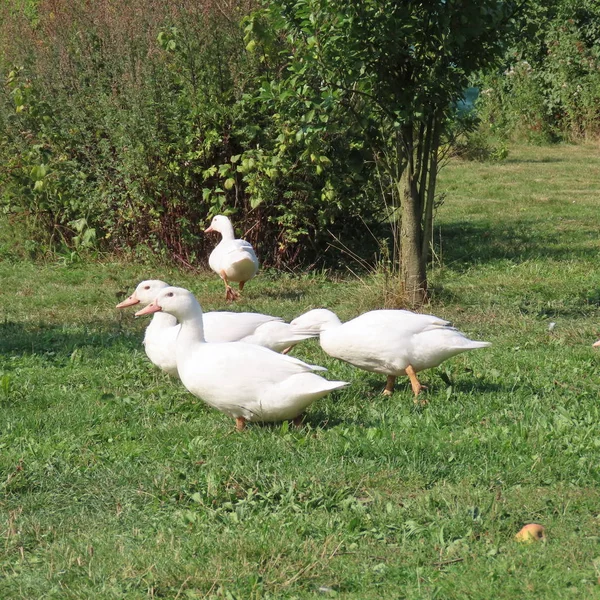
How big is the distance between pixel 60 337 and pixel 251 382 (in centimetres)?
334

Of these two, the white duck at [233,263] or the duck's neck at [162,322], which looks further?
the white duck at [233,263]

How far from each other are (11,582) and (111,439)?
166 cm

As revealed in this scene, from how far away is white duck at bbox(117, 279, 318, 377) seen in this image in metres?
6.22

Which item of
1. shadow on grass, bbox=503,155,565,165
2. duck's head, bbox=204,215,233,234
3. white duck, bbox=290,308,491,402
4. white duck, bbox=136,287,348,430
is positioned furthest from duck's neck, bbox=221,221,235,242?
shadow on grass, bbox=503,155,565,165

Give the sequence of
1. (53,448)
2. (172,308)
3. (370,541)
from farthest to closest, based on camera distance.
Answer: (172,308)
(53,448)
(370,541)

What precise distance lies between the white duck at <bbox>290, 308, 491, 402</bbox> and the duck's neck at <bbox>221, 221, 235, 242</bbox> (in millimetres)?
4339

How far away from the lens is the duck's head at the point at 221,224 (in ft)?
33.7

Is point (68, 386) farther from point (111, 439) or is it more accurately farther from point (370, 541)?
point (370, 541)

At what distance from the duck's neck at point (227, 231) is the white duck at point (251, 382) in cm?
486

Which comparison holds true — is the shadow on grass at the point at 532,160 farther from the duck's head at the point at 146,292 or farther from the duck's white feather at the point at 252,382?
the duck's white feather at the point at 252,382

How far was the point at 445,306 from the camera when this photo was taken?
29.0 feet

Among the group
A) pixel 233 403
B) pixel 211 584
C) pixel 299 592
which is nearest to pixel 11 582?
pixel 211 584

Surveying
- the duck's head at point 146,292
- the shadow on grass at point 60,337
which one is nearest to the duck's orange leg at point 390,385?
the duck's head at point 146,292

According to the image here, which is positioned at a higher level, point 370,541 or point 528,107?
point 528,107
